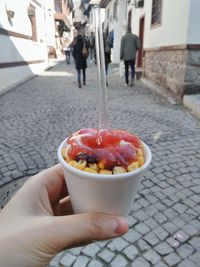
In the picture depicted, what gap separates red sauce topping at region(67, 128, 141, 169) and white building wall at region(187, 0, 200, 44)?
6.22 metres

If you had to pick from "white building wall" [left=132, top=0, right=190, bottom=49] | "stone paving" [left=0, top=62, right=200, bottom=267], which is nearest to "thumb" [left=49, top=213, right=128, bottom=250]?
"stone paving" [left=0, top=62, right=200, bottom=267]

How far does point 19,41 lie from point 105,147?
10651mm

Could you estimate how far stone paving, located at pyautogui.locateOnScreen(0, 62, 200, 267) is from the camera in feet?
7.25

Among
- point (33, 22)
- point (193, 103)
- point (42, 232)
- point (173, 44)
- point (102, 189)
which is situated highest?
point (33, 22)

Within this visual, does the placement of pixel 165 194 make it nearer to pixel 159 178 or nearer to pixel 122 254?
pixel 159 178

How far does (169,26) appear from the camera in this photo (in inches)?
311

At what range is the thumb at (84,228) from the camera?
1.09 meters

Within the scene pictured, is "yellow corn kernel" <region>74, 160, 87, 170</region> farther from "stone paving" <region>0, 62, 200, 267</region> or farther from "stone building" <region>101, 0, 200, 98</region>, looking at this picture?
"stone building" <region>101, 0, 200, 98</region>

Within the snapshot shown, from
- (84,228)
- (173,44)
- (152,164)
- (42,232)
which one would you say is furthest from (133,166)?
(173,44)

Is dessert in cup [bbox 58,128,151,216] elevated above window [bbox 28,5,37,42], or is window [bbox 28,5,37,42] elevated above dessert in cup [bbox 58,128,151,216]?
window [bbox 28,5,37,42]

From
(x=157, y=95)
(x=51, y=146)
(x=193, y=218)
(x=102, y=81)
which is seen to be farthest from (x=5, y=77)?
(x=102, y=81)

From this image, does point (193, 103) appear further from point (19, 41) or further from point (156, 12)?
point (19, 41)

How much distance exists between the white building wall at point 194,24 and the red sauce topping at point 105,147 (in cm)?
622

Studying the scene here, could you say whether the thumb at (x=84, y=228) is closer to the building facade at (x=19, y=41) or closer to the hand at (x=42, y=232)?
the hand at (x=42, y=232)
